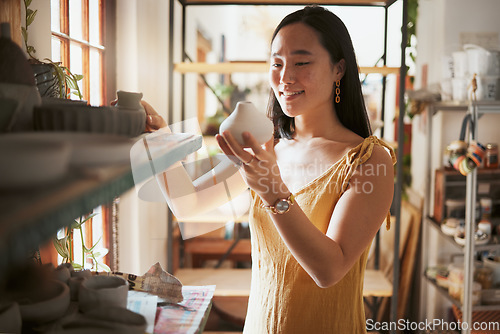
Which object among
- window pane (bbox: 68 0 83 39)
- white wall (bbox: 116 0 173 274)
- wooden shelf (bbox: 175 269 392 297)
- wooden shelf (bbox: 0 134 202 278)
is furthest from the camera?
wooden shelf (bbox: 175 269 392 297)

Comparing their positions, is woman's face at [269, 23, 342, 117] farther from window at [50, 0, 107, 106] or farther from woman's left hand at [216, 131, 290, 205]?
window at [50, 0, 107, 106]

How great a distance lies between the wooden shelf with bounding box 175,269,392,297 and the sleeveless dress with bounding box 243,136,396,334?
1.23m

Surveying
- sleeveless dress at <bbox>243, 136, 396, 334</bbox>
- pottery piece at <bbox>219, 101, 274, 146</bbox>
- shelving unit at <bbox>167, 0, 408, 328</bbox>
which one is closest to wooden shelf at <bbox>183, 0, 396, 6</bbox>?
shelving unit at <bbox>167, 0, 408, 328</bbox>

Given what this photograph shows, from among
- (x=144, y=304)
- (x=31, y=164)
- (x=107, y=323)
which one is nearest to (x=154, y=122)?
(x=144, y=304)

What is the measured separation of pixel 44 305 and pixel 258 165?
0.38 meters

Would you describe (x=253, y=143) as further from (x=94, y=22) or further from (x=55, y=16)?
(x=94, y=22)

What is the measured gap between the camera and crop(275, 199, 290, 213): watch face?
896mm

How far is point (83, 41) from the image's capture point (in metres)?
1.71

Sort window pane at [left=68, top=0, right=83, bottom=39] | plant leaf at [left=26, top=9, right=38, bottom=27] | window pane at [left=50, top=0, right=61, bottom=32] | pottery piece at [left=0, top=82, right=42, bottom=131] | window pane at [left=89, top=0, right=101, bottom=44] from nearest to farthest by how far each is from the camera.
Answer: pottery piece at [left=0, top=82, right=42, bottom=131] → plant leaf at [left=26, top=9, right=38, bottom=27] → window pane at [left=50, top=0, right=61, bottom=32] → window pane at [left=68, top=0, right=83, bottom=39] → window pane at [left=89, top=0, right=101, bottom=44]

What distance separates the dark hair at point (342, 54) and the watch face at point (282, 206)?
49 cm

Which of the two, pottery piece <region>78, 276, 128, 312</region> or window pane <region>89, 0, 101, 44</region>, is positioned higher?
window pane <region>89, 0, 101, 44</region>

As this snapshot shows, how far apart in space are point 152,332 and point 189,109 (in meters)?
2.95

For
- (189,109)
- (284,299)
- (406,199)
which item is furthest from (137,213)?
(406,199)

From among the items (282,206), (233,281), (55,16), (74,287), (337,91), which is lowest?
(233,281)
